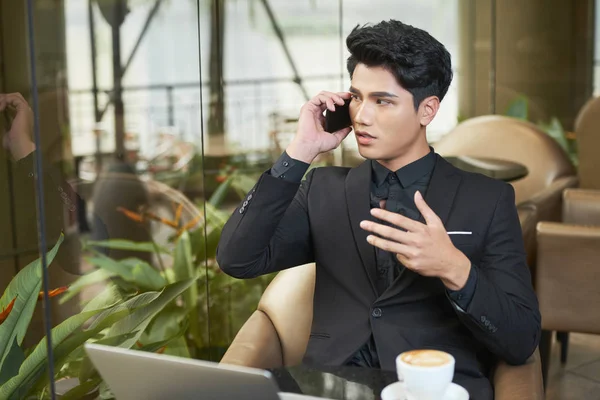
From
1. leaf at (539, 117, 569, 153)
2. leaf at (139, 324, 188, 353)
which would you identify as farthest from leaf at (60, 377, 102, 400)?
leaf at (539, 117, 569, 153)

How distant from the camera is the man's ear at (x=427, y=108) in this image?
76.8 inches

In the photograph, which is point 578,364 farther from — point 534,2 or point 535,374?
point 534,2

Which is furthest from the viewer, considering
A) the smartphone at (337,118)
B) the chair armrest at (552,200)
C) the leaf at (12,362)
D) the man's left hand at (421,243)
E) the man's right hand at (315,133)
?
the chair armrest at (552,200)

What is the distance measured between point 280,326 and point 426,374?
0.89m

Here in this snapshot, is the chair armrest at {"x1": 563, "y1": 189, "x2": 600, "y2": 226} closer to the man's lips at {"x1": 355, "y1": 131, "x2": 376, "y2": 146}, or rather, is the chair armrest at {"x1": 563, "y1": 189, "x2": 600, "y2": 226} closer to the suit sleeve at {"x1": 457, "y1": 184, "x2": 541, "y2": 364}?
the suit sleeve at {"x1": 457, "y1": 184, "x2": 541, "y2": 364}

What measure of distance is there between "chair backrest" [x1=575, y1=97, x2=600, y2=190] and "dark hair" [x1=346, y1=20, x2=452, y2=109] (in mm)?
3517

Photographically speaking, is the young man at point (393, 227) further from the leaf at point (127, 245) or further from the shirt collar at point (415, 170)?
the leaf at point (127, 245)

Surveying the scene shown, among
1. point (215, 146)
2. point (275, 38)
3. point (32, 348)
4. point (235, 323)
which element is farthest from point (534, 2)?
point (32, 348)

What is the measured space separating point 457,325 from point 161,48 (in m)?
1.35

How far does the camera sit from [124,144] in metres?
2.65

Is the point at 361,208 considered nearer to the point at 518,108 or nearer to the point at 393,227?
the point at 393,227

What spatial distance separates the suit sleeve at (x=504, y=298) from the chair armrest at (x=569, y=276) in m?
1.00

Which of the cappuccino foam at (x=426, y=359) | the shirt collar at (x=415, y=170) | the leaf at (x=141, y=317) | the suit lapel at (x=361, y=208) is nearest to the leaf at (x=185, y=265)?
the leaf at (x=141, y=317)

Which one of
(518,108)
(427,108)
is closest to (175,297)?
(427,108)
